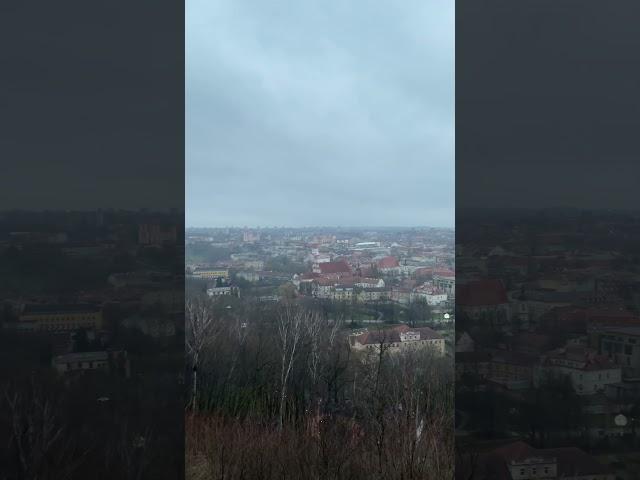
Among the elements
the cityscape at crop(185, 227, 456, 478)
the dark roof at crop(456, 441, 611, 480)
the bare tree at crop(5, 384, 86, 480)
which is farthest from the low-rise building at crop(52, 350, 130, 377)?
the dark roof at crop(456, 441, 611, 480)

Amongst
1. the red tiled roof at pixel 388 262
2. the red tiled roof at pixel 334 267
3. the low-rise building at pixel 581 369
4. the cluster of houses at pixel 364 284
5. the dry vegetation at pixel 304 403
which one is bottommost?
the dry vegetation at pixel 304 403

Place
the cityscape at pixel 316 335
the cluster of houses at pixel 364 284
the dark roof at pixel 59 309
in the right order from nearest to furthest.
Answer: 1. the dark roof at pixel 59 309
2. the cityscape at pixel 316 335
3. the cluster of houses at pixel 364 284

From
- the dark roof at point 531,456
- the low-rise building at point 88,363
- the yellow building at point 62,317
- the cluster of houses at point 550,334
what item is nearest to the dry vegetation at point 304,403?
the dark roof at point 531,456

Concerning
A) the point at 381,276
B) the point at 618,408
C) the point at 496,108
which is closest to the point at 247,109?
the point at 381,276

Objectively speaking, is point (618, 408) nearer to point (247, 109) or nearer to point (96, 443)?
point (96, 443)

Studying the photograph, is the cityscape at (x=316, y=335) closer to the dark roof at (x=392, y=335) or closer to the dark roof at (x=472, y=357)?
the dark roof at (x=392, y=335)

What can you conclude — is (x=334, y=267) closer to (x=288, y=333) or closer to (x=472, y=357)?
(x=288, y=333)

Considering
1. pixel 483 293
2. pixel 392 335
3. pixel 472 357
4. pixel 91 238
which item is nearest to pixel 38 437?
pixel 91 238

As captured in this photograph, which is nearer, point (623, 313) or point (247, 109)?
point (623, 313)
